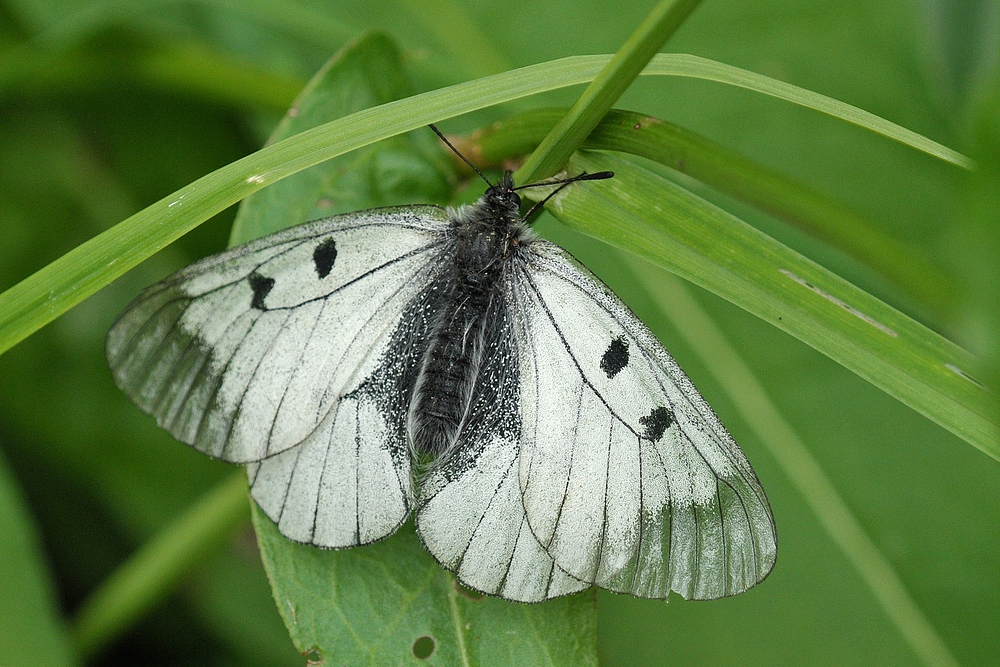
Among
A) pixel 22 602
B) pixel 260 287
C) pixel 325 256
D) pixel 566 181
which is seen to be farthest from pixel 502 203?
pixel 22 602

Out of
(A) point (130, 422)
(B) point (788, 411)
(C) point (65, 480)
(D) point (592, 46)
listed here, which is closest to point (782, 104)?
(D) point (592, 46)

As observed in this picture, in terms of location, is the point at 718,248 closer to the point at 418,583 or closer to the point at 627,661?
the point at 418,583

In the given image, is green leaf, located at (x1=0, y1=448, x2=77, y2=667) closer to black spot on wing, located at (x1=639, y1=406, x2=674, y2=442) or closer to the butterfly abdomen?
the butterfly abdomen

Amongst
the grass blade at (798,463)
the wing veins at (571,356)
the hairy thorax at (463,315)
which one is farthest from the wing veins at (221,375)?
the grass blade at (798,463)

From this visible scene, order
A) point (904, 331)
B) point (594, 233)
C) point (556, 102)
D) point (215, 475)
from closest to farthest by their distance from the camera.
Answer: point (904, 331) → point (594, 233) → point (556, 102) → point (215, 475)

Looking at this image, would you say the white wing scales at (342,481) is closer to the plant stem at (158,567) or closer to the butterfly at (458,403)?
the butterfly at (458,403)
